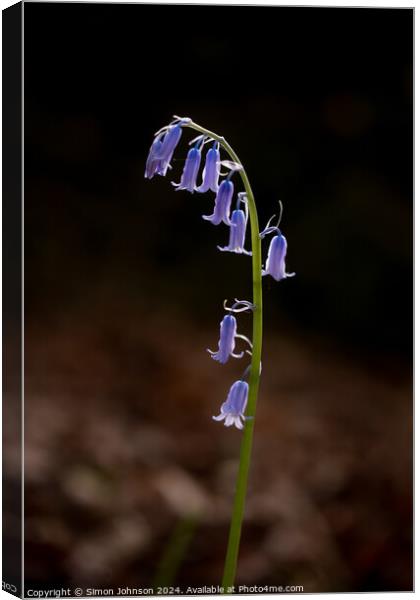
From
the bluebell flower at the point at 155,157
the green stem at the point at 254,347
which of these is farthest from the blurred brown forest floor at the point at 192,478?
the bluebell flower at the point at 155,157

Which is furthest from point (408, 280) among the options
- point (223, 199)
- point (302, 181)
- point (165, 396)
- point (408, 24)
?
point (165, 396)

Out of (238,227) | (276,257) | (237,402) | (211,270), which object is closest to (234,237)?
(238,227)

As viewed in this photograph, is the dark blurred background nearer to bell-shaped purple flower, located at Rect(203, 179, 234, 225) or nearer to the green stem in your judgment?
the green stem

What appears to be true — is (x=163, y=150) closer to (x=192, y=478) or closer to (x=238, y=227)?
(x=238, y=227)

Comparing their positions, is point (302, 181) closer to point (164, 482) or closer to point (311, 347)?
point (311, 347)

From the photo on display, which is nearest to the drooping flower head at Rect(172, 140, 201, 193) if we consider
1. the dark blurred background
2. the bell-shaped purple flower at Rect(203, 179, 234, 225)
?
the bell-shaped purple flower at Rect(203, 179, 234, 225)
